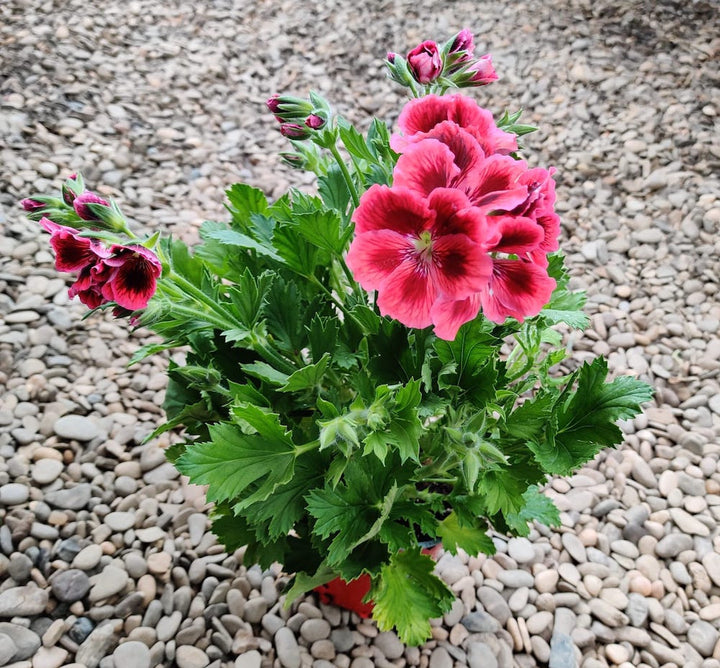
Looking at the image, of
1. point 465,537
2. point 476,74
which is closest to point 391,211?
point 476,74

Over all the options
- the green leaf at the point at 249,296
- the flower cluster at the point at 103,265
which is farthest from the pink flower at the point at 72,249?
the green leaf at the point at 249,296

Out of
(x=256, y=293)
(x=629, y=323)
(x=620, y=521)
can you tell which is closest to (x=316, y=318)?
(x=256, y=293)

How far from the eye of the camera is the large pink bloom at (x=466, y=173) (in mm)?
588

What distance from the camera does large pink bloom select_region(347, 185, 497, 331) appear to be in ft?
1.86

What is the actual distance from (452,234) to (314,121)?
0.98 feet

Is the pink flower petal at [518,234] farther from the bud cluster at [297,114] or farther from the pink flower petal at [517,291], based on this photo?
the bud cluster at [297,114]

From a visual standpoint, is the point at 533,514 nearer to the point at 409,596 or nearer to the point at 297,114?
the point at 409,596

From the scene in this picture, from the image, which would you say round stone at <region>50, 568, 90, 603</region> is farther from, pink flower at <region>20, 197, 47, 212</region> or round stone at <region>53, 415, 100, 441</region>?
pink flower at <region>20, 197, 47, 212</region>

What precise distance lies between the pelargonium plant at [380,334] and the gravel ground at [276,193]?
390 mm

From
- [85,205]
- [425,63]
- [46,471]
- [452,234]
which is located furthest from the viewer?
[46,471]

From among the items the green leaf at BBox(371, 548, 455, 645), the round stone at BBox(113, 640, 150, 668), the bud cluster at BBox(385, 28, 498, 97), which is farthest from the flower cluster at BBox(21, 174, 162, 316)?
the round stone at BBox(113, 640, 150, 668)

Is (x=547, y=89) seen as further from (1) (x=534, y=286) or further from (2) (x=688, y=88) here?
(1) (x=534, y=286)

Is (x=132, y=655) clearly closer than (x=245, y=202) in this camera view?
No

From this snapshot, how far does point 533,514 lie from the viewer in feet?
3.24
